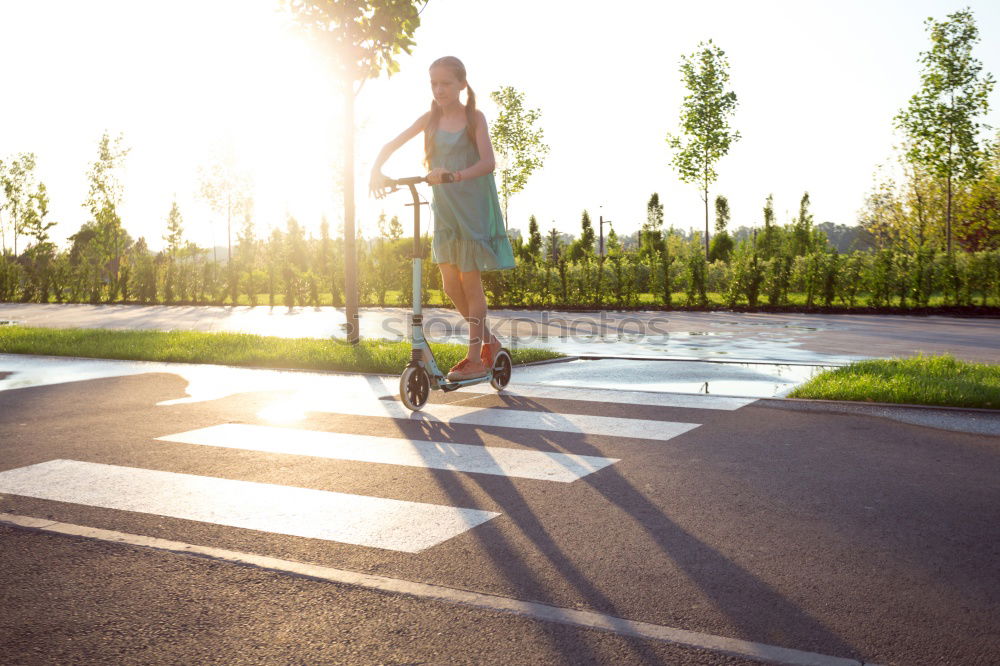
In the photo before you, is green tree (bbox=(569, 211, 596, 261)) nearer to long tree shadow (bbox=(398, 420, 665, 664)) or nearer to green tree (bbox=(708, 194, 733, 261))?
green tree (bbox=(708, 194, 733, 261))

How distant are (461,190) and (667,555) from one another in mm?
3916

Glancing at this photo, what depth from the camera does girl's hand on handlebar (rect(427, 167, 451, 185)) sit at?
5938 millimetres

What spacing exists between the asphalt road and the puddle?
1598 mm

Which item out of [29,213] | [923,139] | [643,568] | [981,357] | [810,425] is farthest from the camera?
[29,213]

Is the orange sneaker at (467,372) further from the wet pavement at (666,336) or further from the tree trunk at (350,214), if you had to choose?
the tree trunk at (350,214)

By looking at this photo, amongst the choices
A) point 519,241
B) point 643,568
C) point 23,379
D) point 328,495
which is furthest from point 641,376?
point 519,241

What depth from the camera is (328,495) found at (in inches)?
158

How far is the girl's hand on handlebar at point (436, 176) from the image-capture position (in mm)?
5938

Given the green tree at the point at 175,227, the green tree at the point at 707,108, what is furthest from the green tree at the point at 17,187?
the green tree at the point at 707,108

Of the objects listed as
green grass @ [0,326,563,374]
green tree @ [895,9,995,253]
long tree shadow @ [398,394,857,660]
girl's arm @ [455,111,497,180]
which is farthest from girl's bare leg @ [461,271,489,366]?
green tree @ [895,9,995,253]

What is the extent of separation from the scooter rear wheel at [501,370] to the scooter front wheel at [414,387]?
0.82 metres

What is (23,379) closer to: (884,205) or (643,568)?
(643,568)

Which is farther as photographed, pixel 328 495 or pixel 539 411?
pixel 539 411

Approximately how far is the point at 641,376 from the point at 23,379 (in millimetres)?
5946
